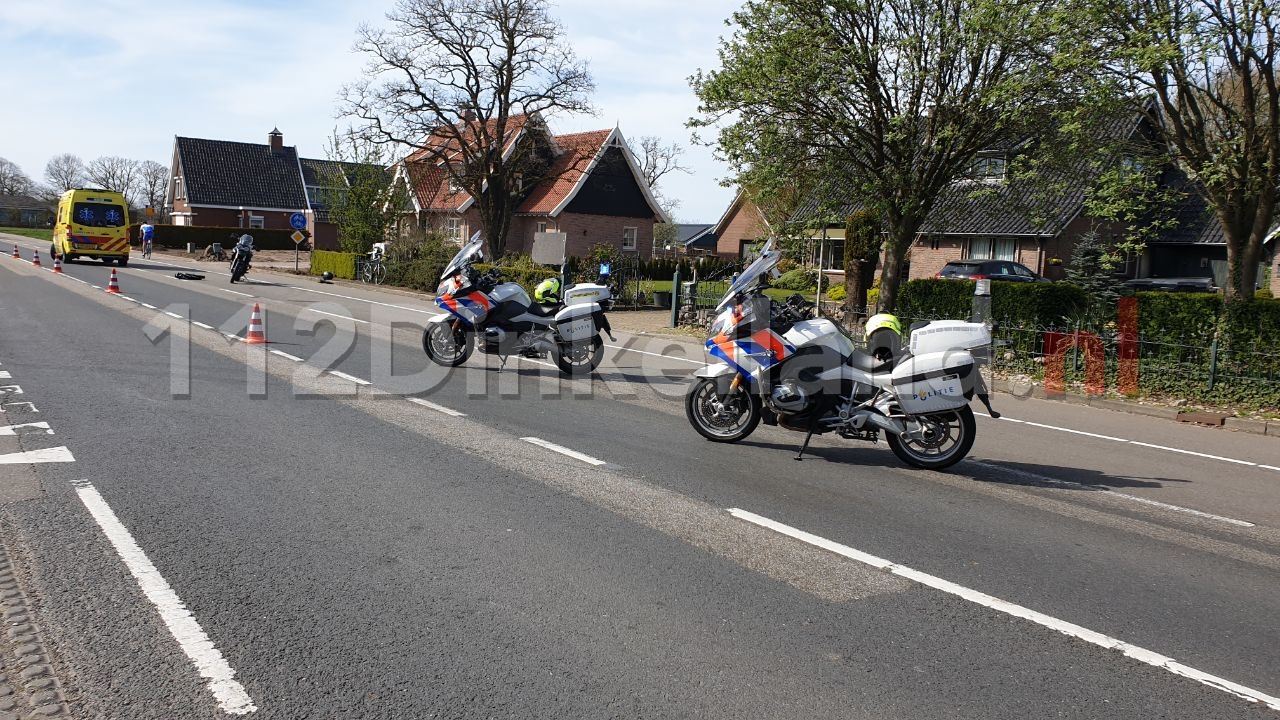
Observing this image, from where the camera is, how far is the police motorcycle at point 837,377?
761 cm

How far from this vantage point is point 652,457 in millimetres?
7926

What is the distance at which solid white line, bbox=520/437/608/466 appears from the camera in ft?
25.2

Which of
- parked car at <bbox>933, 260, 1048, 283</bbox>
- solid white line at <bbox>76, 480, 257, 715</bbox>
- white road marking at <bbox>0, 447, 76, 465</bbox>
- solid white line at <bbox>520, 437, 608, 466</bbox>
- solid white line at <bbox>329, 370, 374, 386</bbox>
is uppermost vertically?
parked car at <bbox>933, 260, 1048, 283</bbox>

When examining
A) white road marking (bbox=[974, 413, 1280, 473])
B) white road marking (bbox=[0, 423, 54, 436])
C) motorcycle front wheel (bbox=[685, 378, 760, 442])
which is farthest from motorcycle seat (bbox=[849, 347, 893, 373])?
white road marking (bbox=[0, 423, 54, 436])

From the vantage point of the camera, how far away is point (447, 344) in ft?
42.5

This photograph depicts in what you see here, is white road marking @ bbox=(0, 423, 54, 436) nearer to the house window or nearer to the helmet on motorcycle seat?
the helmet on motorcycle seat

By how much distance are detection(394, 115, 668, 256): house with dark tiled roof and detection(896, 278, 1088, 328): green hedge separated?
29525mm

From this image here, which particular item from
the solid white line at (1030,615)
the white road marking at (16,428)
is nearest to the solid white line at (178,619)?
the white road marking at (16,428)

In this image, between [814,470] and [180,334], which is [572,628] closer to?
[814,470]

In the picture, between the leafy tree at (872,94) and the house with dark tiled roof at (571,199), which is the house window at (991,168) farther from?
the house with dark tiled roof at (571,199)

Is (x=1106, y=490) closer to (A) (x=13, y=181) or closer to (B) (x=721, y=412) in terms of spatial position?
A: (B) (x=721, y=412)

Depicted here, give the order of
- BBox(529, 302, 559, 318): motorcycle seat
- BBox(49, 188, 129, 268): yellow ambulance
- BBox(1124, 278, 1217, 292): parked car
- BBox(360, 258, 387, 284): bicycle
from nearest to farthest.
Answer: BBox(529, 302, 559, 318): motorcycle seat < BBox(1124, 278, 1217, 292): parked car < BBox(360, 258, 387, 284): bicycle < BBox(49, 188, 129, 268): yellow ambulance

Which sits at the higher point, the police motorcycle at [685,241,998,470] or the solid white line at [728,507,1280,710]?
the police motorcycle at [685,241,998,470]

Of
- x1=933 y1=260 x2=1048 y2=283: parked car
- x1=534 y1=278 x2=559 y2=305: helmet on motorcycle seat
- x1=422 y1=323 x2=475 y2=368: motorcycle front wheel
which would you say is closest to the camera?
x1=422 y1=323 x2=475 y2=368: motorcycle front wheel
